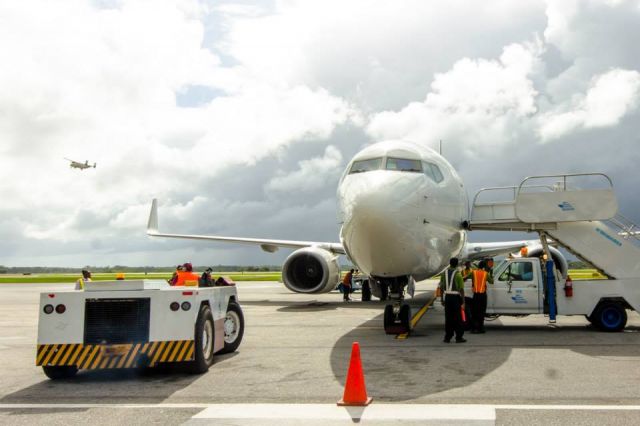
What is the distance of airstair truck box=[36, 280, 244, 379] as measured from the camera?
7.58 metres

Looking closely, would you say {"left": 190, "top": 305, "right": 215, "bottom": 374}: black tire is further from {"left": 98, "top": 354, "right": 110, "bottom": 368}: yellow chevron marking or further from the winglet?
the winglet

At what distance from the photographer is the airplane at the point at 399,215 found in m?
9.55

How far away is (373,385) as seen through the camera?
700 centimetres

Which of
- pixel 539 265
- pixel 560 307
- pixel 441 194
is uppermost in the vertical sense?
pixel 441 194

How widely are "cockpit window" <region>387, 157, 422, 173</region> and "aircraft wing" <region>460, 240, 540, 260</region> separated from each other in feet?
29.9

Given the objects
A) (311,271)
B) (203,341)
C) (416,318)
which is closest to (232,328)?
(203,341)

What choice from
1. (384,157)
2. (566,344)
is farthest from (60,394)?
(566,344)

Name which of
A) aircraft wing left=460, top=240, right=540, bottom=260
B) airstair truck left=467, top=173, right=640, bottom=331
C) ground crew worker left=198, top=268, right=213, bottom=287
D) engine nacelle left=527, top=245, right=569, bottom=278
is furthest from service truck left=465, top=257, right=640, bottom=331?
aircraft wing left=460, top=240, right=540, bottom=260

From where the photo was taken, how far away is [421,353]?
9.41 metres

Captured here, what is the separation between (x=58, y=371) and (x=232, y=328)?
3006 mm

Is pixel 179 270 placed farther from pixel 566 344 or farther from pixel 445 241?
pixel 566 344

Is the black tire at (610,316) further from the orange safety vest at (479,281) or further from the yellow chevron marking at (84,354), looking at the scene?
the yellow chevron marking at (84,354)

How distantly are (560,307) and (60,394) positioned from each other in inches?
384

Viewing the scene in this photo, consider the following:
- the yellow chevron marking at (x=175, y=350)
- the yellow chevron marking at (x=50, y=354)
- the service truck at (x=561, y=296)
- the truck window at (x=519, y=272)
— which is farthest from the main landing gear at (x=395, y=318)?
the yellow chevron marking at (x=50, y=354)
